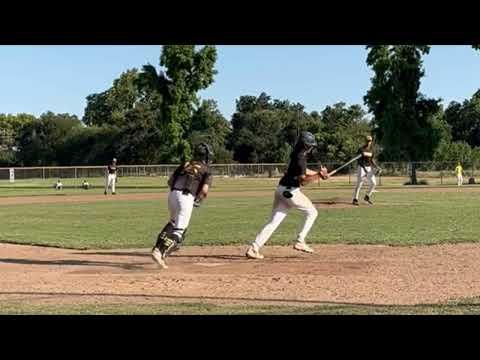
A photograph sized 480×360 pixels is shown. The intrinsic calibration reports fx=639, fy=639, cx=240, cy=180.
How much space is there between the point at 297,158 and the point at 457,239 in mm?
4325

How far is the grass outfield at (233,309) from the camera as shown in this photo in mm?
6113

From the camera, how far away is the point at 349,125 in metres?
96.1

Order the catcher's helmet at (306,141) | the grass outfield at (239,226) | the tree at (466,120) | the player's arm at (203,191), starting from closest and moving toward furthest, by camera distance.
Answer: the player's arm at (203,191) < the catcher's helmet at (306,141) < the grass outfield at (239,226) < the tree at (466,120)

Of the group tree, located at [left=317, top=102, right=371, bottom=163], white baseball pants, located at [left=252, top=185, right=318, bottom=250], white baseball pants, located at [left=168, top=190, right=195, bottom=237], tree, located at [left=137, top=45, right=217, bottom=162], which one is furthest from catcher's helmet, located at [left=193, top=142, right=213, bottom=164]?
tree, located at [left=317, top=102, right=371, bottom=163]

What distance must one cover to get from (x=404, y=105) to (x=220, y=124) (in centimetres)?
2716

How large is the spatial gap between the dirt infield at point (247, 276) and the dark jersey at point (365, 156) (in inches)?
257

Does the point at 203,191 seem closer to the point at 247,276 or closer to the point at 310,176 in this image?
the point at 247,276

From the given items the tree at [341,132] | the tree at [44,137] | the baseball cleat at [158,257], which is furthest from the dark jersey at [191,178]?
the tree at [44,137]

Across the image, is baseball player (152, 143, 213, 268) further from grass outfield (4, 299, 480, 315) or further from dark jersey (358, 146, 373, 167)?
dark jersey (358, 146, 373, 167)

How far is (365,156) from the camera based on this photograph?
59.5 ft

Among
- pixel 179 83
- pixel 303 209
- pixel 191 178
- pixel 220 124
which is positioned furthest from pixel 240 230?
pixel 220 124

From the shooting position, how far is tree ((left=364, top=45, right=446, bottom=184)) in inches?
2175

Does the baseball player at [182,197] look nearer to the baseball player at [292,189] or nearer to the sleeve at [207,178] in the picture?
the sleeve at [207,178]
